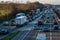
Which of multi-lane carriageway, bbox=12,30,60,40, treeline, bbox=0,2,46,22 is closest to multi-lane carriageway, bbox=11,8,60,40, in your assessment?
multi-lane carriageway, bbox=12,30,60,40

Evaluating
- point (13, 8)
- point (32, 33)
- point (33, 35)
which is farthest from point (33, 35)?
point (13, 8)

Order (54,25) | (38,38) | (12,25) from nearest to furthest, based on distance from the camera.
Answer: (38,38) < (54,25) < (12,25)

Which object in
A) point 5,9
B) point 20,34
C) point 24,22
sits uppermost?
point 5,9

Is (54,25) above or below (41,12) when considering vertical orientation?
below

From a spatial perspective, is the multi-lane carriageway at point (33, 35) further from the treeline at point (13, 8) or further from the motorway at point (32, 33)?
the treeline at point (13, 8)

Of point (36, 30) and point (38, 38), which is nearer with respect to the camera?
point (38, 38)

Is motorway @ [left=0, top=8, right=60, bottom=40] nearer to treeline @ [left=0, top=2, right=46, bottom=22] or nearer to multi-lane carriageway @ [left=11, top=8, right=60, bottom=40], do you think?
multi-lane carriageway @ [left=11, top=8, right=60, bottom=40]

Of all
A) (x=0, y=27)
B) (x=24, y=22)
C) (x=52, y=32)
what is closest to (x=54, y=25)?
(x=52, y=32)

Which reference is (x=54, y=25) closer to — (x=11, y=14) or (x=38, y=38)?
(x=38, y=38)
